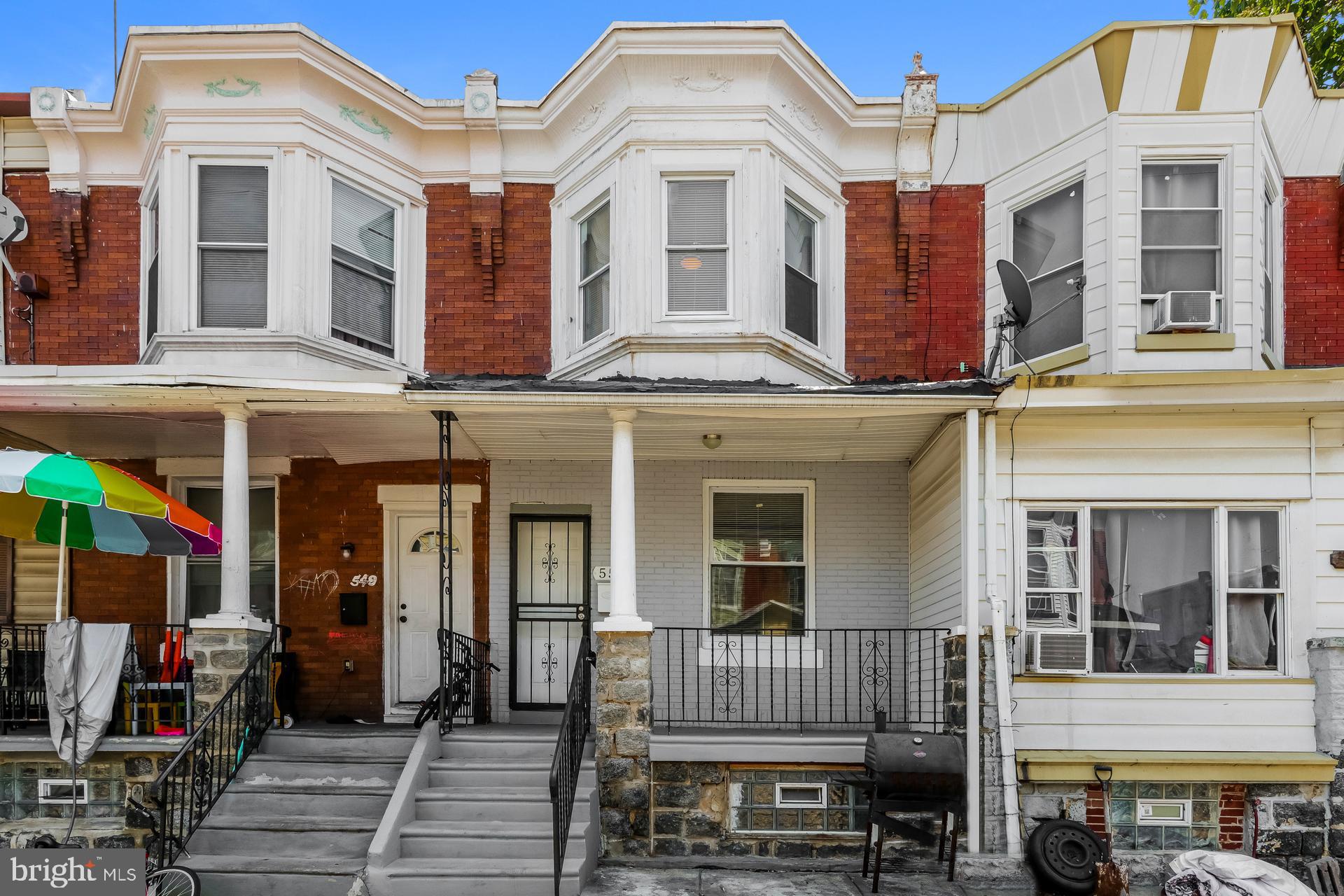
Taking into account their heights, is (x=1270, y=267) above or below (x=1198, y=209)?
below

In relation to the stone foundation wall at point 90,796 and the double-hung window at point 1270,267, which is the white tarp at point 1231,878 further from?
the stone foundation wall at point 90,796

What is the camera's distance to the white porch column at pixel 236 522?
8234mm

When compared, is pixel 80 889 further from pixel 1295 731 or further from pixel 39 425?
pixel 1295 731

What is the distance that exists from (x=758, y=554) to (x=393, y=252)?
4.59 m

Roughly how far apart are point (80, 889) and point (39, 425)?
13.3 ft

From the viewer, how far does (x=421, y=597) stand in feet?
34.9

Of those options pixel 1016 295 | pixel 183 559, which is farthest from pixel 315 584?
pixel 1016 295

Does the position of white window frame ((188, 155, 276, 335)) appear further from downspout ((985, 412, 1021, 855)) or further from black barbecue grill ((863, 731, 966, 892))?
black barbecue grill ((863, 731, 966, 892))

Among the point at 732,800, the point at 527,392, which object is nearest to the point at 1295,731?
the point at 732,800

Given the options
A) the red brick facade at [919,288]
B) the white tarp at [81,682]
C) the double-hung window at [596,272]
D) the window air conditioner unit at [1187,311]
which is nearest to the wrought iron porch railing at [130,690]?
the white tarp at [81,682]

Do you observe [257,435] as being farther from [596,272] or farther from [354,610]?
[596,272]

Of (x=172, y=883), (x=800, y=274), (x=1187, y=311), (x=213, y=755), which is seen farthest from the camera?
(x=800, y=274)

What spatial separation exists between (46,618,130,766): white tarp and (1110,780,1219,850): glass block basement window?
7359 mm

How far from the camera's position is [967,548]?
8180 mm
